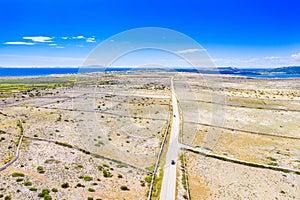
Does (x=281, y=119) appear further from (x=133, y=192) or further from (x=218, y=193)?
(x=133, y=192)

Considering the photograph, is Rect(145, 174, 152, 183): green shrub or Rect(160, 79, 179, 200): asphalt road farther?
Rect(145, 174, 152, 183): green shrub

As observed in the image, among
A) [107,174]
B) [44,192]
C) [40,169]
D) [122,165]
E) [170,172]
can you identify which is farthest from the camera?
[122,165]

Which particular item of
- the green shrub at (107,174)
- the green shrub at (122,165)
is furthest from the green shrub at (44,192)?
the green shrub at (122,165)

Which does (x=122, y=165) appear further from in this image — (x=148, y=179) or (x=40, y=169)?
(x=40, y=169)

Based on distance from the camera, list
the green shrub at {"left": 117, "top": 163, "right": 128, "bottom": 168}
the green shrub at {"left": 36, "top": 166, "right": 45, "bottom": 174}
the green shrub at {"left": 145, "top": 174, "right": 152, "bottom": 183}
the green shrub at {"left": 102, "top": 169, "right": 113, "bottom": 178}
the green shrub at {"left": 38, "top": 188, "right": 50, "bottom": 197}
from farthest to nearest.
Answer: the green shrub at {"left": 117, "top": 163, "right": 128, "bottom": 168}
the green shrub at {"left": 102, "top": 169, "right": 113, "bottom": 178}
the green shrub at {"left": 36, "top": 166, "right": 45, "bottom": 174}
the green shrub at {"left": 145, "top": 174, "right": 152, "bottom": 183}
the green shrub at {"left": 38, "top": 188, "right": 50, "bottom": 197}

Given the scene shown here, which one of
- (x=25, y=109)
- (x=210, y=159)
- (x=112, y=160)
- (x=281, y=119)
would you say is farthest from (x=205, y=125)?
(x=25, y=109)

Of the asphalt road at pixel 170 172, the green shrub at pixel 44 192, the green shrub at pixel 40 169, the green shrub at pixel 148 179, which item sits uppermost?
the green shrub at pixel 40 169

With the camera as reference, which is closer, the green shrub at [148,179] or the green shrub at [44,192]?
the green shrub at [44,192]

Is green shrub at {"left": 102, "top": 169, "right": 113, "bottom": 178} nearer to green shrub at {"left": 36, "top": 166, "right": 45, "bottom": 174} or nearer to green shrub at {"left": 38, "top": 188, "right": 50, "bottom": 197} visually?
green shrub at {"left": 38, "top": 188, "right": 50, "bottom": 197}

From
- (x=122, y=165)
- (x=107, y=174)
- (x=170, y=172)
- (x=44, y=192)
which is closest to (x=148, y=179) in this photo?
(x=170, y=172)

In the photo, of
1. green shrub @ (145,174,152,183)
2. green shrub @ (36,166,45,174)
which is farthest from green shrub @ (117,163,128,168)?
green shrub @ (36,166,45,174)

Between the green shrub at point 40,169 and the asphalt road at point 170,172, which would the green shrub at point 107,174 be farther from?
the green shrub at point 40,169
